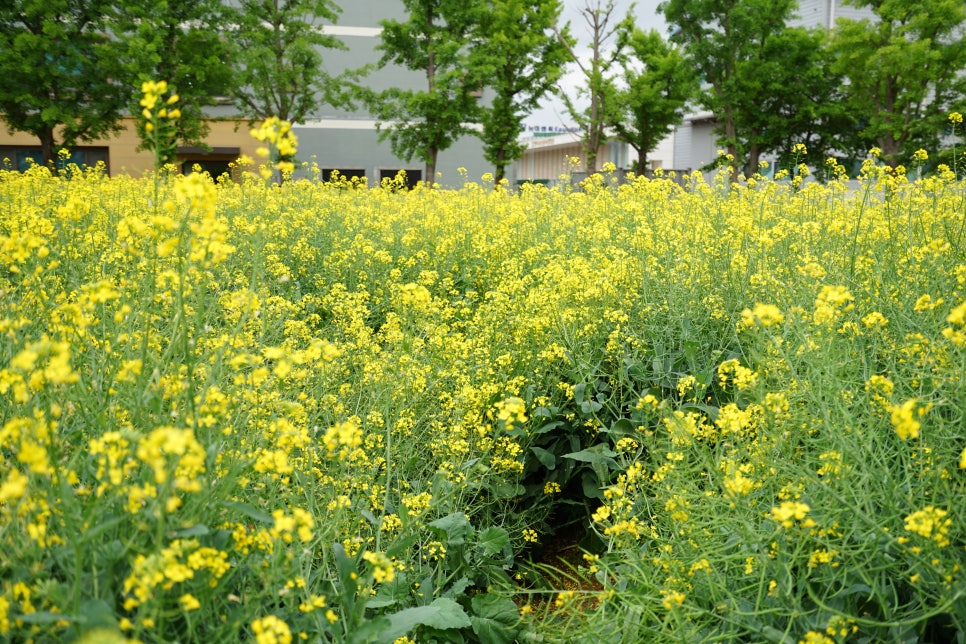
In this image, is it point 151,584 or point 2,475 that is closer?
point 151,584

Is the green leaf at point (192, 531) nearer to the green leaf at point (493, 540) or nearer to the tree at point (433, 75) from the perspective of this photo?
the green leaf at point (493, 540)

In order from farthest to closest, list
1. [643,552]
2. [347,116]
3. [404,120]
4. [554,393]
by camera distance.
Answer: [347,116]
[404,120]
[554,393]
[643,552]

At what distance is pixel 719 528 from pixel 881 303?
132 centimetres

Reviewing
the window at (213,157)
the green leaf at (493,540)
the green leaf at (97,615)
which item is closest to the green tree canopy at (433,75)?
the window at (213,157)

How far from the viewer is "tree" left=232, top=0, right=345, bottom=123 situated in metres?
21.9

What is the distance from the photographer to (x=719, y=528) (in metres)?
2.58

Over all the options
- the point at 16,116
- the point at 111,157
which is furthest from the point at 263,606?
the point at 111,157

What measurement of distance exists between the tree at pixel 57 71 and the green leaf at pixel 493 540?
749 inches

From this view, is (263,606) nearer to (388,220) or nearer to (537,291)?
(537,291)

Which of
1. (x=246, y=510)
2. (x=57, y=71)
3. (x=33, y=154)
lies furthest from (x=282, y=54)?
(x=246, y=510)

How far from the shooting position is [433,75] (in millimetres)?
23031

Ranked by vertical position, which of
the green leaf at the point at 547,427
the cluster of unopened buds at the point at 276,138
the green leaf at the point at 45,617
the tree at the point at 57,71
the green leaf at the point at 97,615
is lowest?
the green leaf at the point at 547,427

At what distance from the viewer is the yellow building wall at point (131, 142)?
2694cm

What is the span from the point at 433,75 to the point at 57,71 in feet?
33.9
